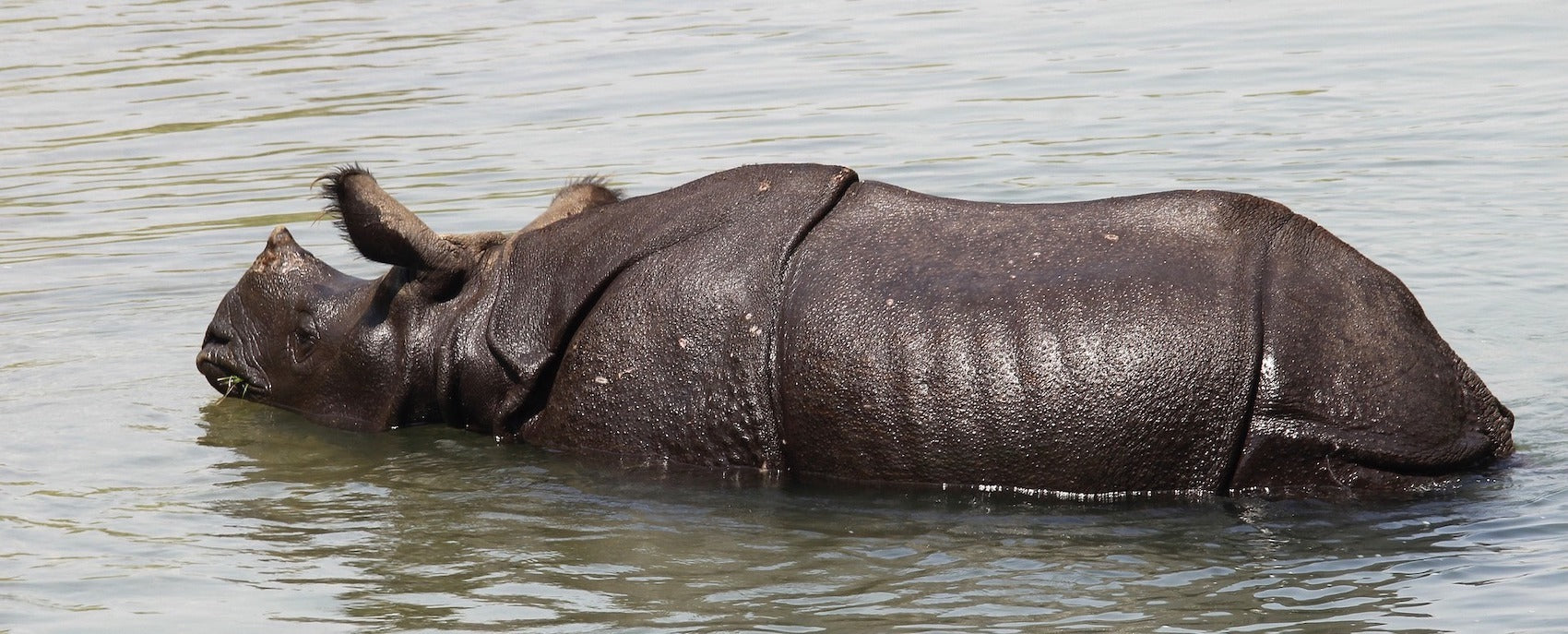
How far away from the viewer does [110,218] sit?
1416 centimetres

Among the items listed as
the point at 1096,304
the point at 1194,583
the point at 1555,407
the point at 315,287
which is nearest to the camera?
the point at 1194,583

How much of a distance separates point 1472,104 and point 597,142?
695cm

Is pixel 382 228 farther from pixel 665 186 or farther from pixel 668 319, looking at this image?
pixel 665 186

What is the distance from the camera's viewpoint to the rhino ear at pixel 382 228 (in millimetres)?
8383

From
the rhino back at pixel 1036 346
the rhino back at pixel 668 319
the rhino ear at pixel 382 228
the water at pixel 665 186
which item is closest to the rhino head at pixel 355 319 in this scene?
the rhino ear at pixel 382 228

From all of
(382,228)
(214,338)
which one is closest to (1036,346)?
(382,228)

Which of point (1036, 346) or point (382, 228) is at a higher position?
point (382, 228)

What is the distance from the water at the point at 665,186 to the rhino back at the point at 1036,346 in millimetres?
229

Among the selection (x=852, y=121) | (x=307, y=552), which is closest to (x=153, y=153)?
(x=852, y=121)

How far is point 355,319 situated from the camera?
9.01 meters

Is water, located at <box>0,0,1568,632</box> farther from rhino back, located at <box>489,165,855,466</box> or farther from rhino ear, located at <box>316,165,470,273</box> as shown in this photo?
rhino ear, located at <box>316,165,470,273</box>

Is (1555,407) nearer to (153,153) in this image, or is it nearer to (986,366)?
(986,366)

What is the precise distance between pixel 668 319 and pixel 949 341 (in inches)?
50.0

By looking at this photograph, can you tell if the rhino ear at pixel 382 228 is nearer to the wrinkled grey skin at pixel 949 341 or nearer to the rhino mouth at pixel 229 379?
the wrinkled grey skin at pixel 949 341
